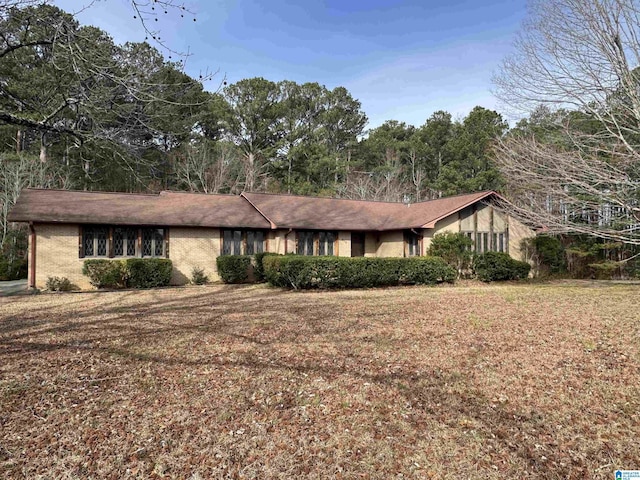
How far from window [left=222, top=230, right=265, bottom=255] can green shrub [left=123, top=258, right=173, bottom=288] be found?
2877mm

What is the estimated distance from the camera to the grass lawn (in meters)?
3.59

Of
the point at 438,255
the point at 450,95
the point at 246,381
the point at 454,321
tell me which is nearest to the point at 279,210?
the point at 438,255

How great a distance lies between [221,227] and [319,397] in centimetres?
1442

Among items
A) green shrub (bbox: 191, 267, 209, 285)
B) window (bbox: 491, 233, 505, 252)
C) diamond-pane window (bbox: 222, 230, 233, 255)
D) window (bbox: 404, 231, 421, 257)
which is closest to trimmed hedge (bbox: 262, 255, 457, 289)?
diamond-pane window (bbox: 222, 230, 233, 255)

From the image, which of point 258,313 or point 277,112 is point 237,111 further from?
point 258,313

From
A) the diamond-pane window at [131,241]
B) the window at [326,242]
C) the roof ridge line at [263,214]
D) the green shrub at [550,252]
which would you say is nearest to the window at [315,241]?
the window at [326,242]

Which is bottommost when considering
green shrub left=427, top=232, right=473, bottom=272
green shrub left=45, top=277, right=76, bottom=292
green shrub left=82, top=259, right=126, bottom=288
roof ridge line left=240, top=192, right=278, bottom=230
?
green shrub left=45, top=277, right=76, bottom=292

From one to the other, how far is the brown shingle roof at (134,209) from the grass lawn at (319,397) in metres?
7.86

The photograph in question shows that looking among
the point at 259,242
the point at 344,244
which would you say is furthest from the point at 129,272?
the point at 344,244

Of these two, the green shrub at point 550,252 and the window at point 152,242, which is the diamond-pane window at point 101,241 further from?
the green shrub at point 550,252

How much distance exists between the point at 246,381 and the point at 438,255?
15.3 meters

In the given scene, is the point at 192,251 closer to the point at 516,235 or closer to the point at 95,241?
the point at 95,241

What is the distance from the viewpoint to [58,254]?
51.9ft

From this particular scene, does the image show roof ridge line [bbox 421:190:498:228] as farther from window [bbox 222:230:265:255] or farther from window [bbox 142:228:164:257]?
window [bbox 142:228:164:257]
